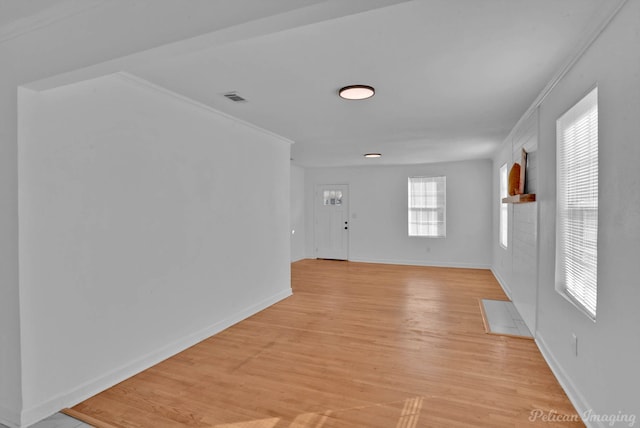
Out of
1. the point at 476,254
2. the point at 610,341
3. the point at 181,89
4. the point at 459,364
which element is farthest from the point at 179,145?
the point at 476,254

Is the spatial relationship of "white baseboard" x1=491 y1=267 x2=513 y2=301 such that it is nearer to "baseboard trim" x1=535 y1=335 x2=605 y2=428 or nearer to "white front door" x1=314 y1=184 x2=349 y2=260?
"baseboard trim" x1=535 y1=335 x2=605 y2=428

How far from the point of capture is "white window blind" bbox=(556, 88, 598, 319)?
2111 millimetres

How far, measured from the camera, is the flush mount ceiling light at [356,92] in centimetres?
Result: 287

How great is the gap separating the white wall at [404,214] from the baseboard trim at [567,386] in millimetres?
4631

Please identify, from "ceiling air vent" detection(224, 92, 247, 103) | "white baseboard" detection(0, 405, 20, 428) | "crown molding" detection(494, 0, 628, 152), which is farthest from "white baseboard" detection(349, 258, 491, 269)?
"white baseboard" detection(0, 405, 20, 428)

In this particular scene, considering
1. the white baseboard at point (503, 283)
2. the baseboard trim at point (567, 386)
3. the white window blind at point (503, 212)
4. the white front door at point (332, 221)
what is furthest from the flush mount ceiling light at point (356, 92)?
the white front door at point (332, 221)

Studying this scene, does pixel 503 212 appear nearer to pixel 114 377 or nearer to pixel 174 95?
pixel 174 95

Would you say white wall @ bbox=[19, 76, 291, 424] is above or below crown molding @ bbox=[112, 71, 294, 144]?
below

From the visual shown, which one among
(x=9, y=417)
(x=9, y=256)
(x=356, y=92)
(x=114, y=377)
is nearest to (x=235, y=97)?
(x=356, y=92)

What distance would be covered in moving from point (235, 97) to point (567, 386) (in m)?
3.63

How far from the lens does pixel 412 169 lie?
26.5ft

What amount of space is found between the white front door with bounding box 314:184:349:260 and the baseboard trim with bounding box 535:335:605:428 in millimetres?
5780

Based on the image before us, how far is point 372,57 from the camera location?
2.32m

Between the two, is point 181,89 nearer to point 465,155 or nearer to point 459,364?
point 459,364
